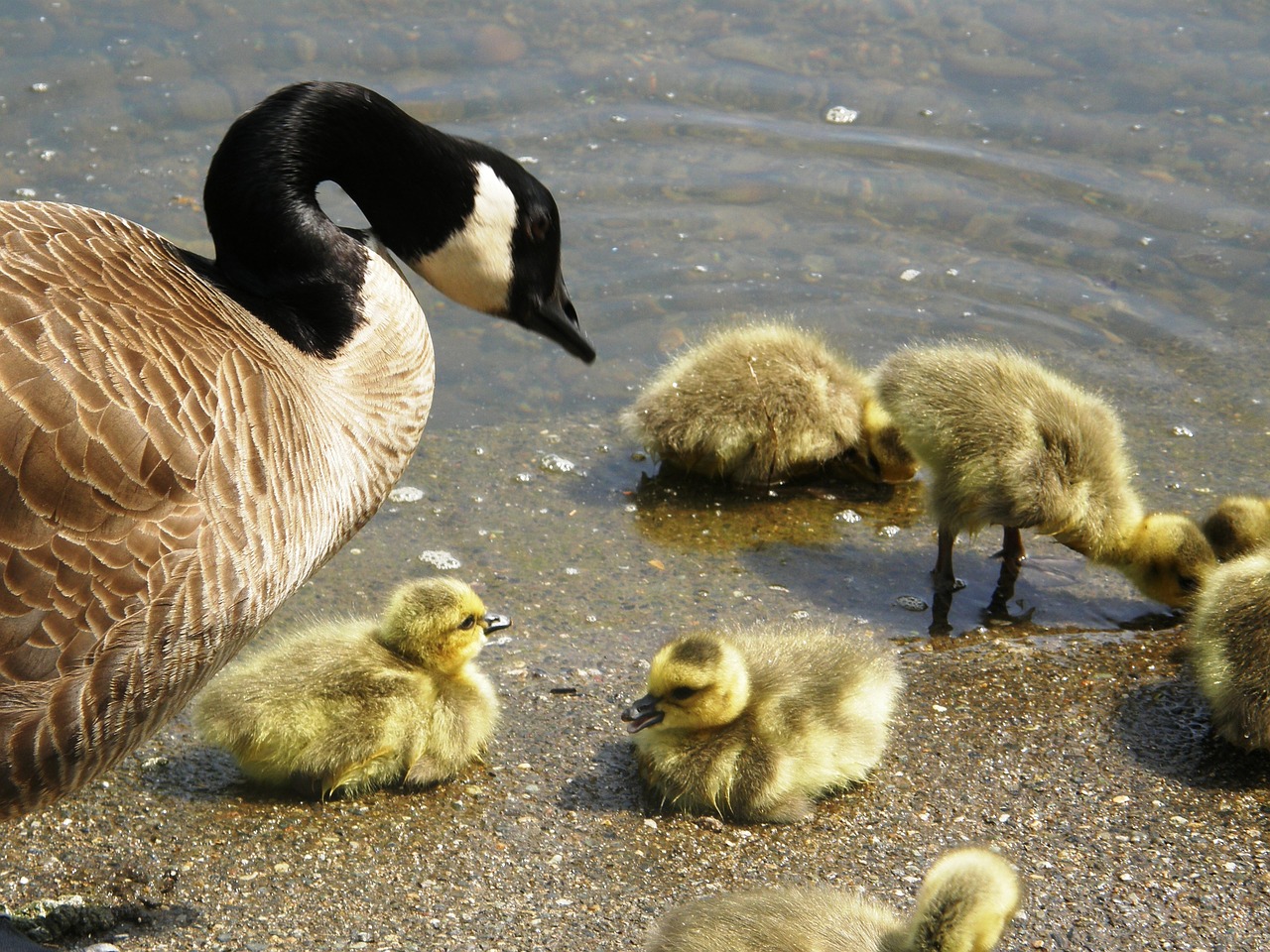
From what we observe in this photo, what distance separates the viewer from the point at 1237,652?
353 centimetres

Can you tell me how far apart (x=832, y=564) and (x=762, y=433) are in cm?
55

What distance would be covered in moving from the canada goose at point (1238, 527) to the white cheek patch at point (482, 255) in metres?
2.47

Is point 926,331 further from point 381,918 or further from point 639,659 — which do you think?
point 381,918

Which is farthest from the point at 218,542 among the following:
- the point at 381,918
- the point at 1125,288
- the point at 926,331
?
the point at 1125,288

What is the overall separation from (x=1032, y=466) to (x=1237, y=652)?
958mm

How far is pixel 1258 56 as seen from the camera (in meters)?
8.15

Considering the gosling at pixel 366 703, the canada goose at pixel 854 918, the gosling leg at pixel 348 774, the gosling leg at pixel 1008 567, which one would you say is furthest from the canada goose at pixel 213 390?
the gosling leg at pixel 1008 567

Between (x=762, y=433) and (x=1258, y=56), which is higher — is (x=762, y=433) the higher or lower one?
the lower one

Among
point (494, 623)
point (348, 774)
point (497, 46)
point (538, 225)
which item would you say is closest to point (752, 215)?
point (497, 46)

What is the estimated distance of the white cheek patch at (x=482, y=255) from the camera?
3535mm

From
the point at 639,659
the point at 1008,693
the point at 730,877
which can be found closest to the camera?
the point at 730,877

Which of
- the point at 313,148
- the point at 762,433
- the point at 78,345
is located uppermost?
the point at 313,148

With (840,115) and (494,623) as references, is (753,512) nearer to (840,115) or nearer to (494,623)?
→ (494,623)

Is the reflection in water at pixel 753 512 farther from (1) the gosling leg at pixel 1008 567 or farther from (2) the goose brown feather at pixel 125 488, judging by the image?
(2) the goose brown feather at pixel 125 488
